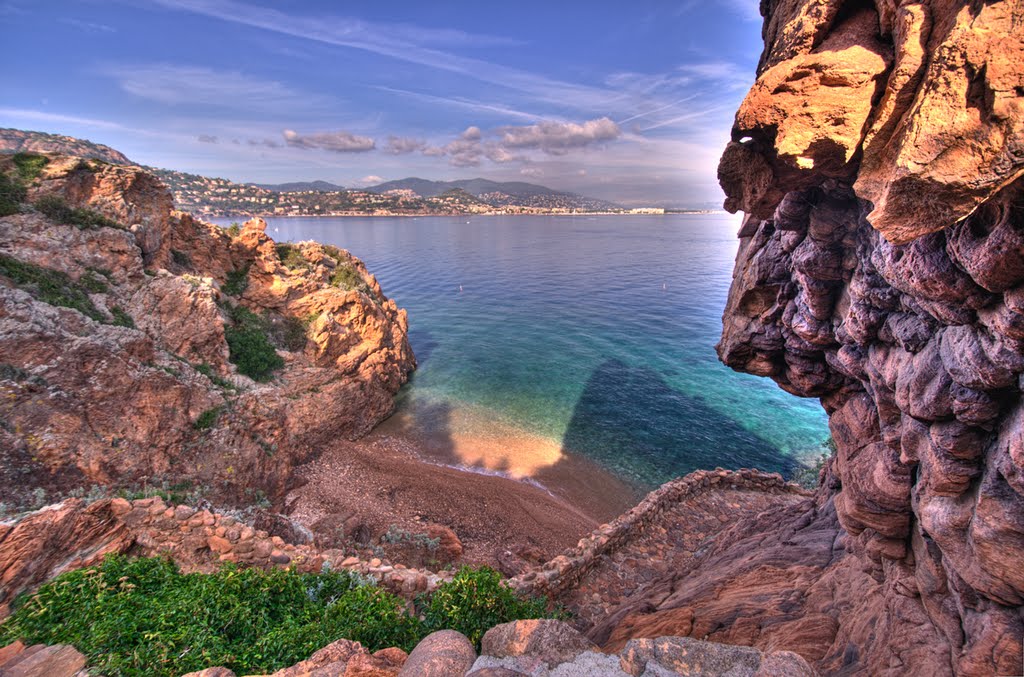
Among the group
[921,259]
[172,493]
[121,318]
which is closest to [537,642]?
[921,259]

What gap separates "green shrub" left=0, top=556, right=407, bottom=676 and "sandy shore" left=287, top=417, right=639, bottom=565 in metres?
6.41

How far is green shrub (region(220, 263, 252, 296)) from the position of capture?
24744 mm

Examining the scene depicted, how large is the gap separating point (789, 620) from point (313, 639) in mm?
9582

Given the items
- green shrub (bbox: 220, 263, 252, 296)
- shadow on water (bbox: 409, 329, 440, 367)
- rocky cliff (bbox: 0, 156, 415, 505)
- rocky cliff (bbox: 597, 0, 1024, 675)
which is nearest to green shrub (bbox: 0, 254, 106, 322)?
rocky cliff (bbox: 0, 156, 415, 505)

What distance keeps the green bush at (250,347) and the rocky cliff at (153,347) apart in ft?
0.35

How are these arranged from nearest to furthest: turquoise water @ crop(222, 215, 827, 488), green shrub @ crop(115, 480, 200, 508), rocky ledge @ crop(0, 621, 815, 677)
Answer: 1. rocky ledge @ crop(0, 621, 815, 677)
2. green shrub @ crop(115, 480, 200, 508)
3. turquoise water @ crop(222, 215, 827, 488)

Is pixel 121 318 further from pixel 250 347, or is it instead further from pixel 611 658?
pixel 611 658

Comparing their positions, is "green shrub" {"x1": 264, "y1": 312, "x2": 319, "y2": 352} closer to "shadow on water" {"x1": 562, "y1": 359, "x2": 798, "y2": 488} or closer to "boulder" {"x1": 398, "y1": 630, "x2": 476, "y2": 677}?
"shadow on water" {"x1": 562, "y1": 359, "x2": 798, "y2": 488}

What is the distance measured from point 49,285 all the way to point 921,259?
25662 millimetres

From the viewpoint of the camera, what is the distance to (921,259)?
18.8ft

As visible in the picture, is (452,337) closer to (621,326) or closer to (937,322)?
(621,326)

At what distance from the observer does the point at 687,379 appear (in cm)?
3588

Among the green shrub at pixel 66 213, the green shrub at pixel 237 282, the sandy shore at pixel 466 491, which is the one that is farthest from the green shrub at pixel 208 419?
the green shrub at pixel 66 213

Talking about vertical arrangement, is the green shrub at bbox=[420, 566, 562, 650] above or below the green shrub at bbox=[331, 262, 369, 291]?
below
